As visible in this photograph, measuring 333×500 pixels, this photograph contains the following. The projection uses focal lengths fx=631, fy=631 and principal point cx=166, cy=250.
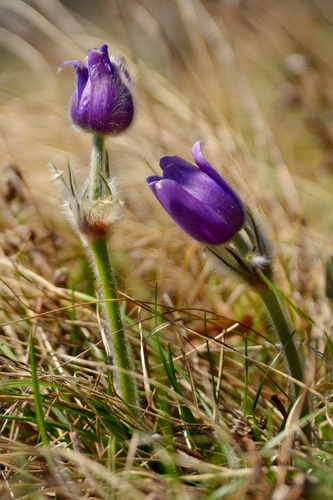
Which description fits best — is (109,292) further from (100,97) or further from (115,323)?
(100,97)

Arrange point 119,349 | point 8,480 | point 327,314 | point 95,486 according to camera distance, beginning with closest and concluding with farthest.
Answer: point 95,486 → point 8,480 → point 119,349 → point 327,314

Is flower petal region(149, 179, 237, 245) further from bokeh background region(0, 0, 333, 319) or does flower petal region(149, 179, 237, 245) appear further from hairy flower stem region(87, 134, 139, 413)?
bokeh background region(0, 0, 333, 319)

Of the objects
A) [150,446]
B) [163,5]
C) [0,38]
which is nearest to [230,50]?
[0,38]

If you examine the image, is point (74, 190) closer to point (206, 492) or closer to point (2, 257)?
point (206, 492)

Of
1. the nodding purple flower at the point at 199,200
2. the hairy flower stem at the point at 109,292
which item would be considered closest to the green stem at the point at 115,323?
the hairy flower stem at the point at 109,292

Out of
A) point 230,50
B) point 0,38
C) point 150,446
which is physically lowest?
point 150,446

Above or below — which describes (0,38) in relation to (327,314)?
above

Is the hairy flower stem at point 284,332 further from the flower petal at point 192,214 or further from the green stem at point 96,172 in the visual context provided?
the green stem at point 96,172
